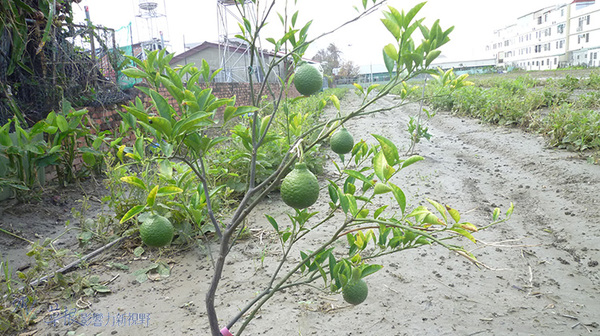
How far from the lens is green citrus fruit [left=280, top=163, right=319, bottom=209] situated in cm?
89

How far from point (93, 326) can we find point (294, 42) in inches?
66.8

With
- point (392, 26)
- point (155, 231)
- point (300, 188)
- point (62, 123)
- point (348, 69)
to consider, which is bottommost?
point (155, 231)

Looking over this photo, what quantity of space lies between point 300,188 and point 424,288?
1.46m

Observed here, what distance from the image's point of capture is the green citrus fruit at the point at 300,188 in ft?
2.93

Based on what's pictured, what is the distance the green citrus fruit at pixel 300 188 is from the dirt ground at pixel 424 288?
435mm

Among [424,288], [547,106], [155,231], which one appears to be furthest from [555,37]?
[155,231]

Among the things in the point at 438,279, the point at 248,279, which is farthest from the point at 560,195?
the point at 248,279

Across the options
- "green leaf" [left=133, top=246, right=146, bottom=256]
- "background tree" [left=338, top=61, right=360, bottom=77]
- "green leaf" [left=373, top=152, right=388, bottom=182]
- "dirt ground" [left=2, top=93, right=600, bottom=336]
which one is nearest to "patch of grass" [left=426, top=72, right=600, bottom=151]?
"dirt ground" [left=2, top=93, right=600, bottom=336]

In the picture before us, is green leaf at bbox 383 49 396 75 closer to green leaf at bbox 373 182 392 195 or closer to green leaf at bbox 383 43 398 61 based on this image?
green leaf at bbox 383 43 398 61

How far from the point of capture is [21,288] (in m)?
2.11

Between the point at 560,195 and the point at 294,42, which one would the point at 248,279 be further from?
the point at 560,195

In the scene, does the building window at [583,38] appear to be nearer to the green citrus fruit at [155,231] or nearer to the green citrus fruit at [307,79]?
the green citrus fruit at [307,79]

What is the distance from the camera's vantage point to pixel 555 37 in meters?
44.2

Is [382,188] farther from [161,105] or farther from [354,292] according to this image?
[161,105]
